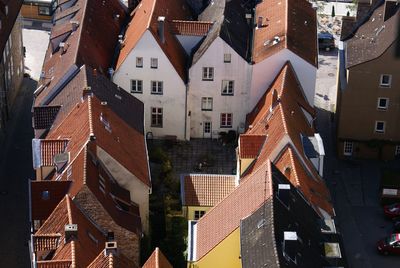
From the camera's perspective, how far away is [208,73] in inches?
3546

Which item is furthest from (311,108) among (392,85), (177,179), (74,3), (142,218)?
(74,3)

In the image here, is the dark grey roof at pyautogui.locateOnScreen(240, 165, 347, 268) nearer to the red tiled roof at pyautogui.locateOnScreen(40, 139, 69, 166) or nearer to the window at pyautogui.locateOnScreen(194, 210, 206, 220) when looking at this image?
the window at pyautogui.locateOnScreen(194, 210, 206, 220)

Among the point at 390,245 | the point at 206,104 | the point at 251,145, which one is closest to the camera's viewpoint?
the point at 251,145

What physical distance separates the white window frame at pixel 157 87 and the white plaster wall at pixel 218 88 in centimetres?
270

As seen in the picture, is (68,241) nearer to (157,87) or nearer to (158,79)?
(158,79)

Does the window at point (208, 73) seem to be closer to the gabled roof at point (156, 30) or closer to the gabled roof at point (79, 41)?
the gabled roof at point (156, 30)

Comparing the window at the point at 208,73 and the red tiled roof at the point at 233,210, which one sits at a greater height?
the window at the point at 208,73

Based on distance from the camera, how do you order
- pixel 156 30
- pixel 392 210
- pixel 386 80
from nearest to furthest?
pixel 392 210 < pixel 386 80 < pixel 156 30

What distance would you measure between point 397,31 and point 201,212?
974 inches

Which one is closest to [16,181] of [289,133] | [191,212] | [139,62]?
[139,62]

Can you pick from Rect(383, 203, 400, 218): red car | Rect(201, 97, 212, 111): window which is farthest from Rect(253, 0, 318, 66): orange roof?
Rect(383, 203, 400, 218): red car

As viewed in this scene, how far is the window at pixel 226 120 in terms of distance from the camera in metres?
92.6

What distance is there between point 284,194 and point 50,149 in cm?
2014

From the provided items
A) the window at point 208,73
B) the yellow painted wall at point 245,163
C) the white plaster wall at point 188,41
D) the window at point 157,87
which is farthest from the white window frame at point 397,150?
the window at point 157,87
